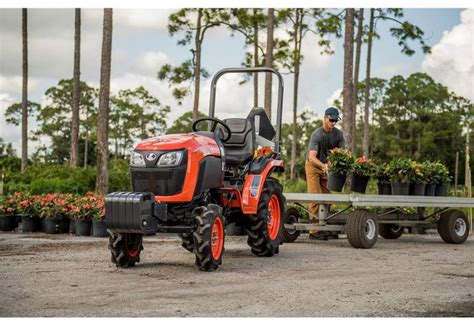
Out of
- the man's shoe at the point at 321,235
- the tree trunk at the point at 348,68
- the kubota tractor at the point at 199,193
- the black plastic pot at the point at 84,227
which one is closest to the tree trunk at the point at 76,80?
the tree trunk at the point at 348,68

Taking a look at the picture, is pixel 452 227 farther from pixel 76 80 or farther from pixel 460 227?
pixel 76 80

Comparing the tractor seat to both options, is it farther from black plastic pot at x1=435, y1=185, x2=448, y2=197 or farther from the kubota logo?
black plastic pot at x1=435, y1=185, x2=448, y2=197

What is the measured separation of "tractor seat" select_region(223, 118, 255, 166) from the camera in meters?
9.55

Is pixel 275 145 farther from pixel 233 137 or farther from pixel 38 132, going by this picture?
pixel 38 132

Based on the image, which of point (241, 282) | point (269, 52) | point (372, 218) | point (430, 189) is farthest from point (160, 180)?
point (269, 52)

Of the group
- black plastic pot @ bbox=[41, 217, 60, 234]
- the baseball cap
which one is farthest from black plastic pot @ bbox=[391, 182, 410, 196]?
black plastic pot @ bbox=[41, 217, 60, 234]

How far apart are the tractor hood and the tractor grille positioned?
0.20 meters

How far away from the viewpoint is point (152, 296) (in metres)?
6.62

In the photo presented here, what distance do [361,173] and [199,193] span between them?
399cm

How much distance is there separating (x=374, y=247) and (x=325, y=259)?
196cm

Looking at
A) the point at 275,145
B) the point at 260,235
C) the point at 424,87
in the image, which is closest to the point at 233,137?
the point at 275,145

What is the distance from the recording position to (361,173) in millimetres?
11703

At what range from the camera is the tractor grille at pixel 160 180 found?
8164 millimetres

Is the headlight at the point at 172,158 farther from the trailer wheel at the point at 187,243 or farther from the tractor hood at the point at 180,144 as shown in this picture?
the trailer wheel at the point at 187,243
